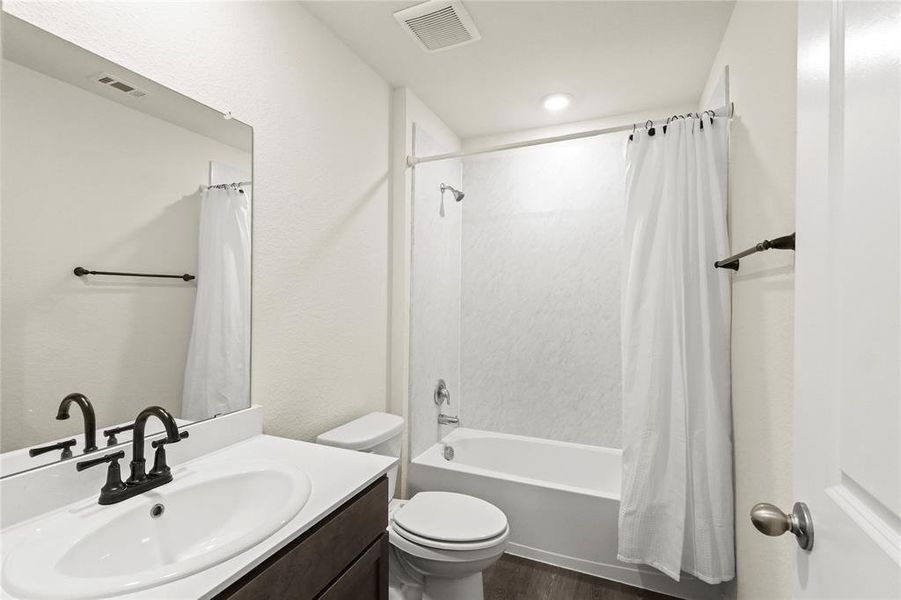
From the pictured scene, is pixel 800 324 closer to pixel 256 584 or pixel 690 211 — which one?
pixel 256 584

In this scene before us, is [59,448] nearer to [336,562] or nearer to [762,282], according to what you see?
[336,562]

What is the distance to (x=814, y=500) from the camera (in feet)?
1.97

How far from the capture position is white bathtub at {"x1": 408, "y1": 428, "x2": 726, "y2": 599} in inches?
79.3

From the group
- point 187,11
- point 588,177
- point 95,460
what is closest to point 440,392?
point 588,177

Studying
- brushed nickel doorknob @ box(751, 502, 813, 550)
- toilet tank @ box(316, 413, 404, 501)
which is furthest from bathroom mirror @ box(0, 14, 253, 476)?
brushed nickel doorknob @ box(751, 502, 813, 550)

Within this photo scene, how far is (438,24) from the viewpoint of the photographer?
5.96ft

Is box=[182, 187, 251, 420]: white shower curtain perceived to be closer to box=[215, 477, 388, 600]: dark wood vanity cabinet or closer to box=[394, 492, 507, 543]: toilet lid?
box=[215, 477, 388, 600]: dark wood vanity cabinet

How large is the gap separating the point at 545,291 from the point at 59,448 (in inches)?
97.1

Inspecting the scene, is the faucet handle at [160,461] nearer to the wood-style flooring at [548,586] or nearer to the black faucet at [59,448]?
the black faucet at [59,448]

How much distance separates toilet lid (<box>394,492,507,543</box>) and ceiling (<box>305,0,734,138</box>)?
81.5 inches

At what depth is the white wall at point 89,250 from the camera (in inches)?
37.1

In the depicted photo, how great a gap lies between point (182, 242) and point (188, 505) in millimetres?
737

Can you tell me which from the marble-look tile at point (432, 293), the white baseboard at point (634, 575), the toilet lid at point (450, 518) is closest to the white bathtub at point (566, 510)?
the white baseboard at point (634, 575)

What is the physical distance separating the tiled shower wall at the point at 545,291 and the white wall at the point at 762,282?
3.34 ft
